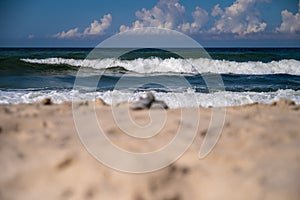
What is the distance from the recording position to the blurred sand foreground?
1896 millimetres

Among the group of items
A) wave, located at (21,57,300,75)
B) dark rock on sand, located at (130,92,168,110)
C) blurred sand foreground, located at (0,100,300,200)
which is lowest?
blurred sand foreground, located at (0,100,300,200)

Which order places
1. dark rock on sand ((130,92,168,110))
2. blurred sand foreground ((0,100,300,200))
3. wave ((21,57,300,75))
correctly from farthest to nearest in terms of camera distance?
Answer: wave ((21,57,300,75)) → dark rock on sand ((130,92,168,110)) → blurred sand foreground ((0,100,300,200))

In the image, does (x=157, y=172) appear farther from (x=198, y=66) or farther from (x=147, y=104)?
(x=198, y=66)

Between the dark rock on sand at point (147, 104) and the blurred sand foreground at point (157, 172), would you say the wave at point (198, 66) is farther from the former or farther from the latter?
the blurred sand foreground at point (157, 172)

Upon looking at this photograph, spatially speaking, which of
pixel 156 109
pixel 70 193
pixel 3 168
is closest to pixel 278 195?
pixel 70 193

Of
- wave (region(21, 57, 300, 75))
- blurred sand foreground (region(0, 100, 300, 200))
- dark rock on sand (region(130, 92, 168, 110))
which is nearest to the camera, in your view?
blurred sand foreground (region(0, 100, 300, 200))

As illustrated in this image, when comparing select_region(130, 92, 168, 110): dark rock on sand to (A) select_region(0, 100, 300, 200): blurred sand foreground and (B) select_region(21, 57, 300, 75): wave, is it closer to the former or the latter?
(A) select_region(0, 100, 300, 200): blurred sand foreground

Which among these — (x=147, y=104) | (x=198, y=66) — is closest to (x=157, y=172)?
(x=147, y=104)

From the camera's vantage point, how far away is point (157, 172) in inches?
80.8

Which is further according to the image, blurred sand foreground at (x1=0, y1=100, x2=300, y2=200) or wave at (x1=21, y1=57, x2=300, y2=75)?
wave at (x1=21, y1=57, x2=300, y2=75)

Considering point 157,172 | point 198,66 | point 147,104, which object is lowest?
point 157,172

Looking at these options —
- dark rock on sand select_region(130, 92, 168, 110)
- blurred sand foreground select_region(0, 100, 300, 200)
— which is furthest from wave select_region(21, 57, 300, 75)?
blurred sand foreground select_region(0, 100, 300, 200)

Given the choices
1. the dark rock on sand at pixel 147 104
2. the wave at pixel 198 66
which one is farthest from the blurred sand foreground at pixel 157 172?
the wave at pixel 198 66

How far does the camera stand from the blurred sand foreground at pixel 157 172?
6.22ft
